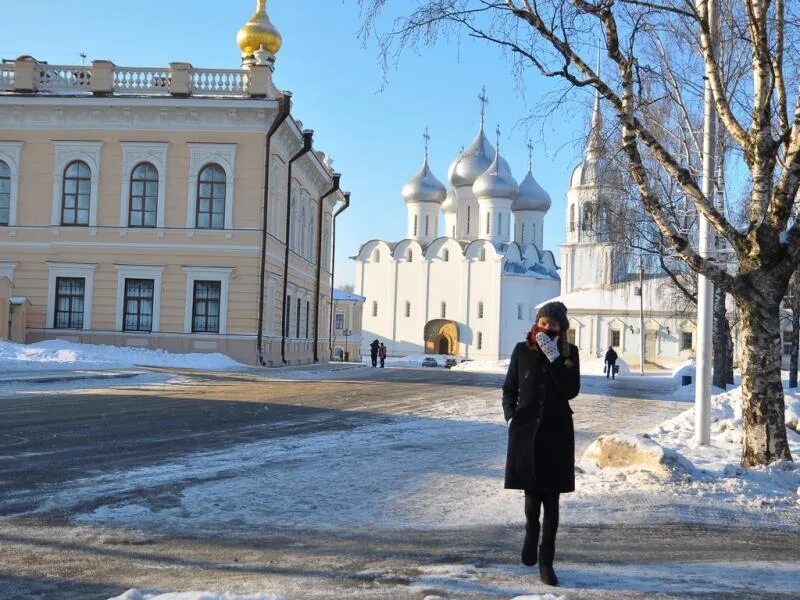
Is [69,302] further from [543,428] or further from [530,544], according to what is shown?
[543,428]

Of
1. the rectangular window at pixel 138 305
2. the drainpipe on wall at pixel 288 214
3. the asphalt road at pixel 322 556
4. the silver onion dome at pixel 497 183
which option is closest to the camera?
the asphalt road at pixel 322 556

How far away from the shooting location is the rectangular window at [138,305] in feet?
112

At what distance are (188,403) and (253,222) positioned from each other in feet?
58.4

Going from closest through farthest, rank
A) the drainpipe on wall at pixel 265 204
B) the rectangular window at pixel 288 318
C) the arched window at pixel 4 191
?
the drainpipe on wall at pixel 265 204
the arched window at pixel 4 191
the rectangular window at pixel 288 318

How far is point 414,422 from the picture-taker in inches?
579

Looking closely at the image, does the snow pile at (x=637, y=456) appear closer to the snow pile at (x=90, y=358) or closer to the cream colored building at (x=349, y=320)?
the snow pile at (x=90, y=358)

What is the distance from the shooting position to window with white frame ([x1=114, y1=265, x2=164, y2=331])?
112ft

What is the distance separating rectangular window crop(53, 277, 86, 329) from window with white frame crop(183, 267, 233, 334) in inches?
161

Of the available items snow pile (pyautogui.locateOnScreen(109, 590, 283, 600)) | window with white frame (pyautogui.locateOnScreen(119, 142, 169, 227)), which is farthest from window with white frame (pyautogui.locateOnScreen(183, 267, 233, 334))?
snow pile (pyautogui.locateOnScreen(109, 590, 283, 600))

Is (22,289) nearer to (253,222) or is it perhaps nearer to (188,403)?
(253,222)

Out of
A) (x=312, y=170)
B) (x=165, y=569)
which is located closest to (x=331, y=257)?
(x=312, y=170)

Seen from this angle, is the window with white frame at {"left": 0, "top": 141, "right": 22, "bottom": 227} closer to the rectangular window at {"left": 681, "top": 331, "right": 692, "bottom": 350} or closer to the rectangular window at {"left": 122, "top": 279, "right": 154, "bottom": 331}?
the rectangular window at {"left": 122, "top": 279, "right": 154, "bottom": 331}

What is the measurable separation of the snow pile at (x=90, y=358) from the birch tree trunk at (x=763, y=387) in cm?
1904

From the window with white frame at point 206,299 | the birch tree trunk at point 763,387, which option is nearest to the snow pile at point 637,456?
the birch tree trunk at point 763,387
